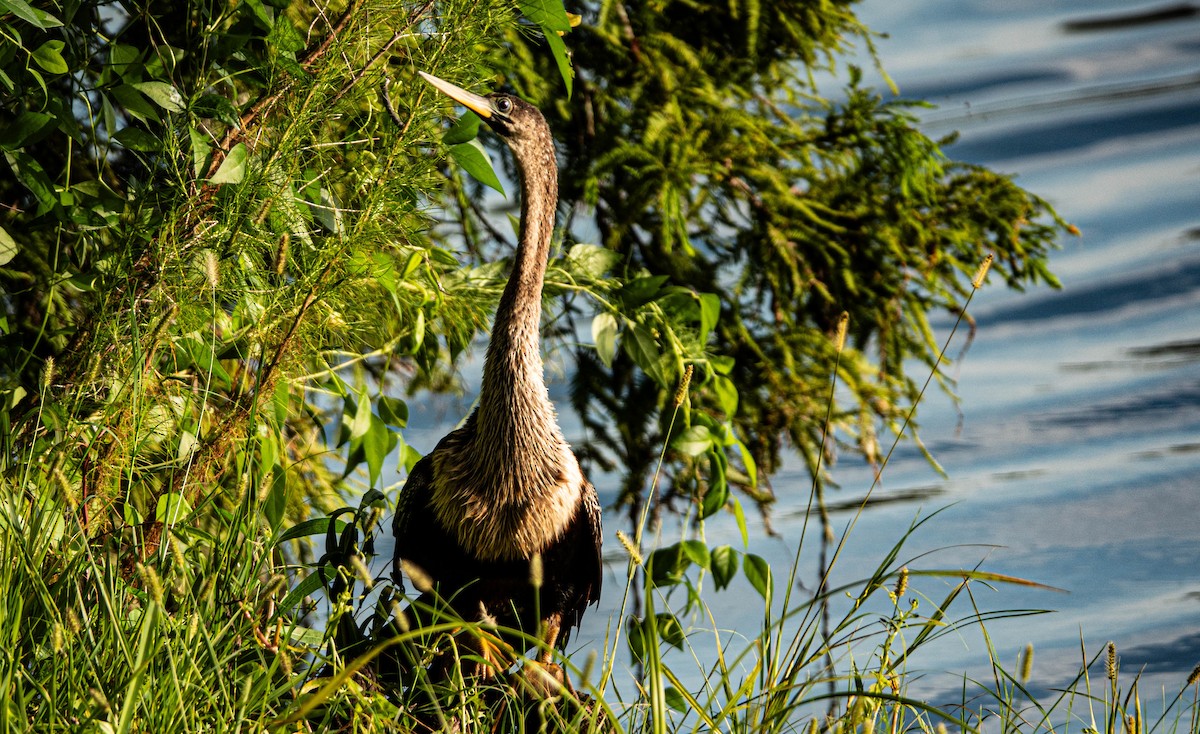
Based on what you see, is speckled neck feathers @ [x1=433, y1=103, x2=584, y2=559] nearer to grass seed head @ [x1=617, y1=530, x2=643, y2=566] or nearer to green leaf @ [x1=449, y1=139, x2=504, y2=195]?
green leaf @ [x1=449, y1=139, x2=504, y2=195]

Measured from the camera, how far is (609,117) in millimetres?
→ 4027

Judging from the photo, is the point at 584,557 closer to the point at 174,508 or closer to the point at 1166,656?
the point at 174,508

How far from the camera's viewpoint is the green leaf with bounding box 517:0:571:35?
2502mm

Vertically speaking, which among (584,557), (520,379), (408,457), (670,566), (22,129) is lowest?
(670,566)

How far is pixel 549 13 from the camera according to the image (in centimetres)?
250

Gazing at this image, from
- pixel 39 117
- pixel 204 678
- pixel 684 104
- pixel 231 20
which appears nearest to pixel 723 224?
pixel 684 104

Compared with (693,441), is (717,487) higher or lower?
lower

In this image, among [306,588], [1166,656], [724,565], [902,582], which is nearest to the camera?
[902,582]

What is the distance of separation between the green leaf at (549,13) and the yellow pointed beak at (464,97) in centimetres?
24

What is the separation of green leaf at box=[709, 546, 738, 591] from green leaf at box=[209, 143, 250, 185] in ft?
5.92

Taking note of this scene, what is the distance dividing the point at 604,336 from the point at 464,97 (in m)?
0.85

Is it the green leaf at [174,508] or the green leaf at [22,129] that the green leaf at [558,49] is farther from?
the green leaf at [174,508]

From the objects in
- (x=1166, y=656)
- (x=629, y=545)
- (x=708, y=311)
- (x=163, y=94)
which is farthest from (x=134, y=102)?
(x=1166, y=656)

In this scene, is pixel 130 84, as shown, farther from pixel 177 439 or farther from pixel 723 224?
pixel 723 224
